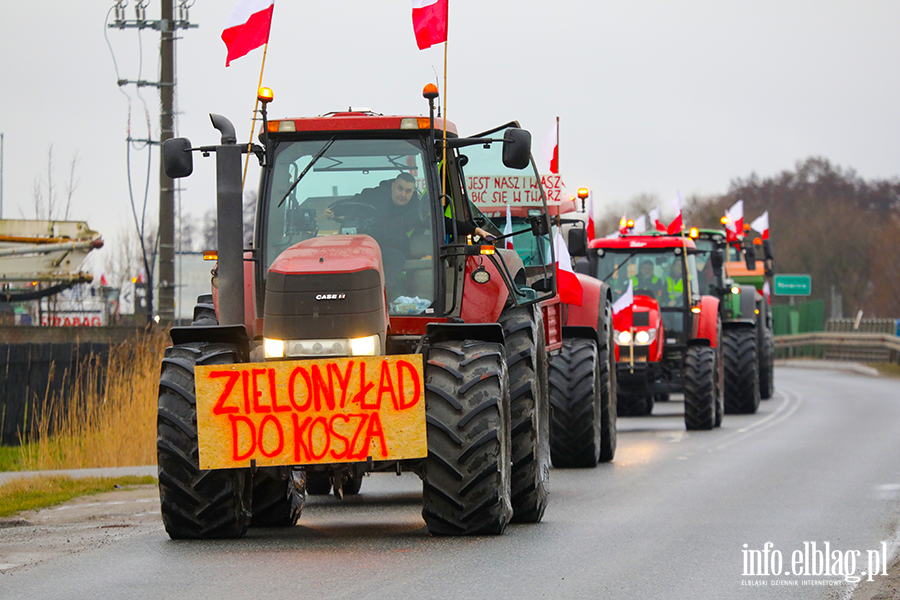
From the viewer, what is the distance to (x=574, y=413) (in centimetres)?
1461

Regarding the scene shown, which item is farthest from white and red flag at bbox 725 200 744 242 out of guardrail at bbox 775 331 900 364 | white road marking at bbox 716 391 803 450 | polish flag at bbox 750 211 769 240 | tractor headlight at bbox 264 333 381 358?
tractor headlight at bbox 264 333 381 358

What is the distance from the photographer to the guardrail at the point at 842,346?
47.4 meters

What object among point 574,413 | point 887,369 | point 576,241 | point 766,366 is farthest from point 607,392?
point 887,369

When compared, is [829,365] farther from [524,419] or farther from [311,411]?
[311,411]

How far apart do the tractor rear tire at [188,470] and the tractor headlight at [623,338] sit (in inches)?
483

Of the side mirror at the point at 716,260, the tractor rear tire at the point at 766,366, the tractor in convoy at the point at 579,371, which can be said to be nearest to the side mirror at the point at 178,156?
the tractor in convoy at the point at 579,371

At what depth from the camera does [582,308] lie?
1576 centimetres

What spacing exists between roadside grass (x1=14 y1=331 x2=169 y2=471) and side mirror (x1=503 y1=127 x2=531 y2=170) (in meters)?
7.55

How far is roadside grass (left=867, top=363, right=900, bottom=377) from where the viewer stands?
41.9m

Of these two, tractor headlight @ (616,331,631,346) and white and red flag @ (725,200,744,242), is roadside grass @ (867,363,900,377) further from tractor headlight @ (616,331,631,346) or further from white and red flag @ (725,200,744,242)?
tractor headlight @ (616,331,631,346)

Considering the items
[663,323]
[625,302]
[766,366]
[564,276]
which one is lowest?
[766,366]

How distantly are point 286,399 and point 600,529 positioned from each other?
2592mm

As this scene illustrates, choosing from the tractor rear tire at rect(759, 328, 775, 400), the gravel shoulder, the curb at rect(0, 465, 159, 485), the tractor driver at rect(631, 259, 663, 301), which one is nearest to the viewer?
the gravel shoulder

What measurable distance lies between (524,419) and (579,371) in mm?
5436
